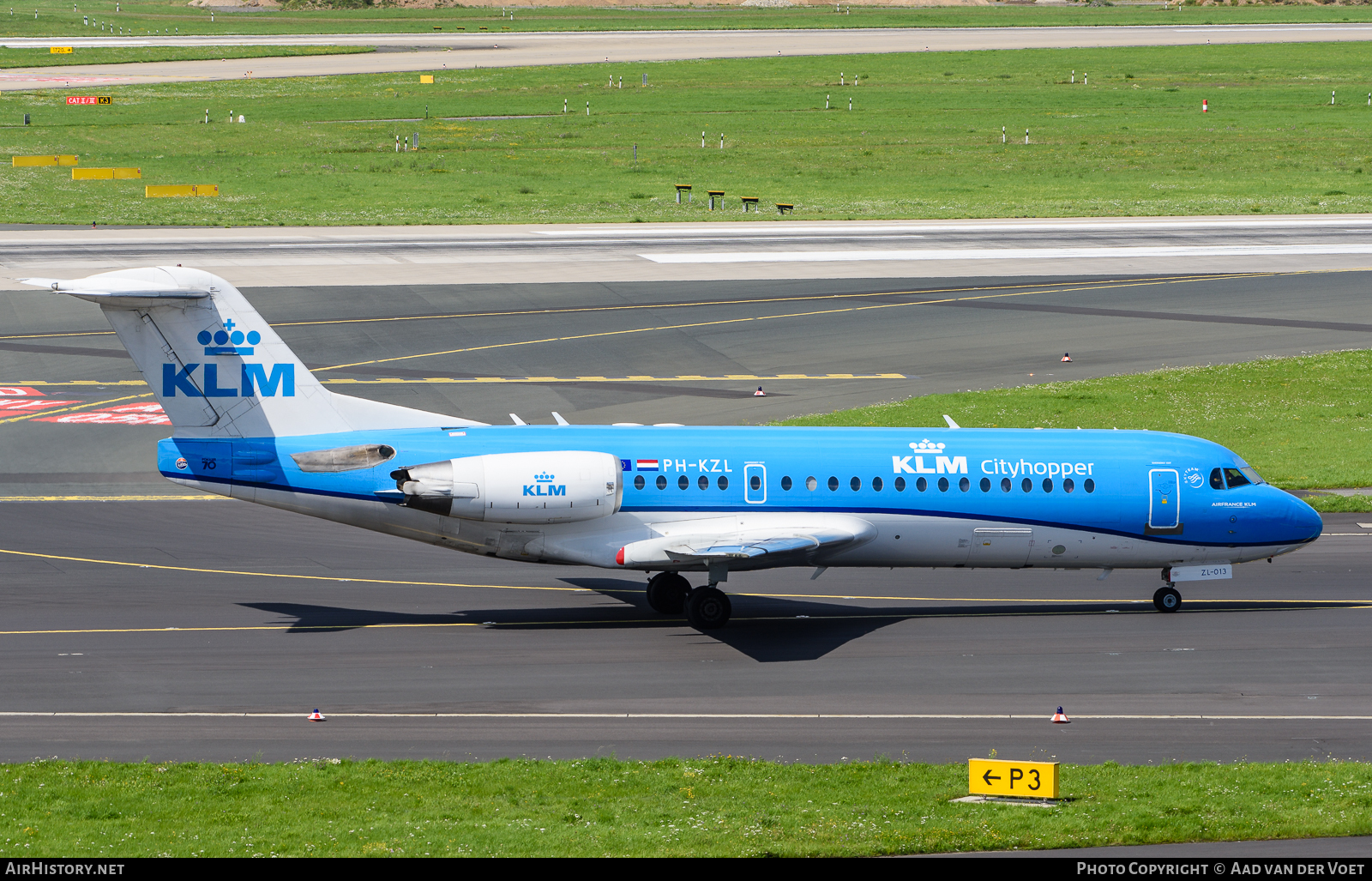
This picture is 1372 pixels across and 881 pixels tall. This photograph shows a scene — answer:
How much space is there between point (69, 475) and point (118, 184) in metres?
55.4

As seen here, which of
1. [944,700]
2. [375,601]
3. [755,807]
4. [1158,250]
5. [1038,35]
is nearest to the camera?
[755,807]

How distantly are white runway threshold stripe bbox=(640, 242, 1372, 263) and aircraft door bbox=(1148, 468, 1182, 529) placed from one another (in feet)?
135

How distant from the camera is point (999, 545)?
3120cm

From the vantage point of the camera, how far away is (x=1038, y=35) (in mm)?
171750

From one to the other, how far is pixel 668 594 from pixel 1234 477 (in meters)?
12.0

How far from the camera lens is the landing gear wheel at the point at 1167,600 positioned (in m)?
31.9

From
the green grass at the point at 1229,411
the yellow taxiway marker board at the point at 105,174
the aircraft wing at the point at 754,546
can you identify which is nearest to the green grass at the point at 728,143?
the yellow taxiway marker board at the point at 105,174

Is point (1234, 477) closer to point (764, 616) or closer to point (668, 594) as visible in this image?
point (764, 616)

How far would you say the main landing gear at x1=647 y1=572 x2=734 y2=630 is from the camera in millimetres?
30250

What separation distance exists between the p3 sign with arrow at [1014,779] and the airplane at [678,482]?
8.93 m

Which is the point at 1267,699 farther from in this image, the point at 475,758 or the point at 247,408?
the point at 247,408

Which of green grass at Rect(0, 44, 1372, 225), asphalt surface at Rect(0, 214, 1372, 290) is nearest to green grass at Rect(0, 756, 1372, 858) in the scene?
asphalt surface at Rect(0, 214, 1372, 290)

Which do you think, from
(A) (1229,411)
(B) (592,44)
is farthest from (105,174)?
(B) (592,44)

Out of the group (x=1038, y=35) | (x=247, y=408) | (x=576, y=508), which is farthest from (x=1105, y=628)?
(x=1038, y=35)
